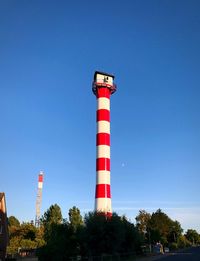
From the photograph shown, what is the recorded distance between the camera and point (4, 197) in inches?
2221

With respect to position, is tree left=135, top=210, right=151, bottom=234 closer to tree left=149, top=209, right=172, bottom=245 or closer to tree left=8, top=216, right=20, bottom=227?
tree left=149, top=209, right=172, bottom=245

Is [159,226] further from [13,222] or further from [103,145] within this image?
[13,222]

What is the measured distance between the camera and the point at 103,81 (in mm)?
67562

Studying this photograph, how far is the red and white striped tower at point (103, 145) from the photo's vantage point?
57062mm

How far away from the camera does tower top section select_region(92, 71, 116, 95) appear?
219 feet

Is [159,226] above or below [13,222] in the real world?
below

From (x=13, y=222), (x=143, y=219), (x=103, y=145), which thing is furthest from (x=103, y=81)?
(x=13, y=222)

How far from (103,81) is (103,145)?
13989mm

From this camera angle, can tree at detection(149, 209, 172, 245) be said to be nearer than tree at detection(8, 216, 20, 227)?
Yes

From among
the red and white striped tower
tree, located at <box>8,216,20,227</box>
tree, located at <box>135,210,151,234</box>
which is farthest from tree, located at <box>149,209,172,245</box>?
tree, located at <box>8,216,20,227</box>

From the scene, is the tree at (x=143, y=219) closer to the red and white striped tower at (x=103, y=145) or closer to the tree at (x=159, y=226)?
the tree at (x=159, y=226)

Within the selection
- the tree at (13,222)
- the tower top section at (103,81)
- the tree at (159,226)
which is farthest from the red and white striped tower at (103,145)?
the tree at (13,222)

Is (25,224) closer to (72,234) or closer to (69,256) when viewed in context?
(72,234)

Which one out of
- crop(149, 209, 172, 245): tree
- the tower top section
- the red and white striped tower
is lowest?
crop(149, 209, 172, 245): tree
